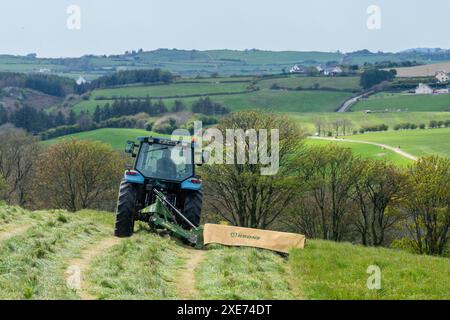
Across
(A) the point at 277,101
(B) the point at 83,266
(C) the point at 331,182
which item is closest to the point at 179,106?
(A) the point at 277,101

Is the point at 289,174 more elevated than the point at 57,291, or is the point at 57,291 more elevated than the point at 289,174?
the point at 57,291

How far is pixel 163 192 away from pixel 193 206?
0.88 m

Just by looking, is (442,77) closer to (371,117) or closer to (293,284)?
(371,117)

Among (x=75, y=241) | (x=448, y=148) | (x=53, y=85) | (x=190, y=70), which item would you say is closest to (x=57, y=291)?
(x=75, y=241)

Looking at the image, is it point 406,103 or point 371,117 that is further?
point 406,103

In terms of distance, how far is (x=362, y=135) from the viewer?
8656 cm

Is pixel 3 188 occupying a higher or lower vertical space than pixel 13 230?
lower

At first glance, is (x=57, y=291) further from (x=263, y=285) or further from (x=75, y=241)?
(x=75, y=241)

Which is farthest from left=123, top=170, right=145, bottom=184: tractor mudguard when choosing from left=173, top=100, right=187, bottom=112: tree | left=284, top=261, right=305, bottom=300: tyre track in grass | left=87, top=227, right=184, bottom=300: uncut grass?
left=173, top=100, right=187, bottom=112: tree

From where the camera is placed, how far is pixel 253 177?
3862cm

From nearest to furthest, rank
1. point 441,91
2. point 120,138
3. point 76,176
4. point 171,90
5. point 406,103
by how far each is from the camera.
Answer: point 76,176 < point 120,138 < point 406,103 < point 171,90 < point 441,91

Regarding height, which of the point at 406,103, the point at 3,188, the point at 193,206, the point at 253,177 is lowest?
the point at 3,188

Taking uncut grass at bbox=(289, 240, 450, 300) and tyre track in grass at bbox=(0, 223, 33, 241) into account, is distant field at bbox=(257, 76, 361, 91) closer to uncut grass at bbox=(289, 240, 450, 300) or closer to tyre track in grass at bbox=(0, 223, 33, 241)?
tyre track in grass at bbox=(0, 223, 33, 241)
